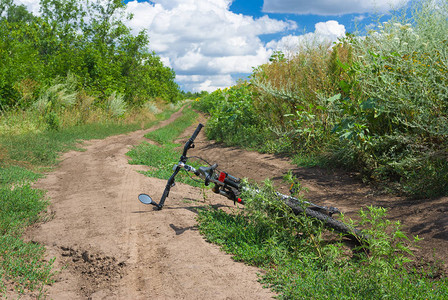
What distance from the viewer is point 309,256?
3715mm

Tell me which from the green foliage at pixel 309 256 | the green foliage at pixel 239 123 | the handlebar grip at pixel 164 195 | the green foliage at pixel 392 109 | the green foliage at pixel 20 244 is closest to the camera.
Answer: the green foliage at pixel 309 256

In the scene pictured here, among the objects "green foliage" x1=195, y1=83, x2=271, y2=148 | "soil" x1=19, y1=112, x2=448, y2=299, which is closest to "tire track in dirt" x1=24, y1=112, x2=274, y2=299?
"soil" x1=19, y1=112, x2=448, y2=299

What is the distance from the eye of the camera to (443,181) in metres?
5.35

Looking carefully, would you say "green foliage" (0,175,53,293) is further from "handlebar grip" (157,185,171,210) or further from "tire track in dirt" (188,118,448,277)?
"tire track in dirt" (188,118,448,277)

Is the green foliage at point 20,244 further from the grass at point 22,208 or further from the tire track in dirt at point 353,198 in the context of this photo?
the tire track in dirt at point 353,198

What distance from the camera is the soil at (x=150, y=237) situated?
3471mm

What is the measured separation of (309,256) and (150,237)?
1773 millimetres

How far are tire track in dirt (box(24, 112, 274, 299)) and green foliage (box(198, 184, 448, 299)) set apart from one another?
19cm

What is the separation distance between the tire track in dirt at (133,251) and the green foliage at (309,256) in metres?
0.19

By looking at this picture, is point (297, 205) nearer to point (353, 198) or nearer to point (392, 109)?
point (353, 198)

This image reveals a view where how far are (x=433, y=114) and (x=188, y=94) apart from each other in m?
105

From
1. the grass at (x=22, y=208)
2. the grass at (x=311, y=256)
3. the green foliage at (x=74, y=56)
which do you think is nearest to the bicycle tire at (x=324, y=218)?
the grass at (x=311, y=256)

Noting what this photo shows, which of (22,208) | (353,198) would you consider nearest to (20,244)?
(22,208)

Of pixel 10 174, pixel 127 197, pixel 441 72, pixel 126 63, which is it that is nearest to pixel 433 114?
pixel 441 72
